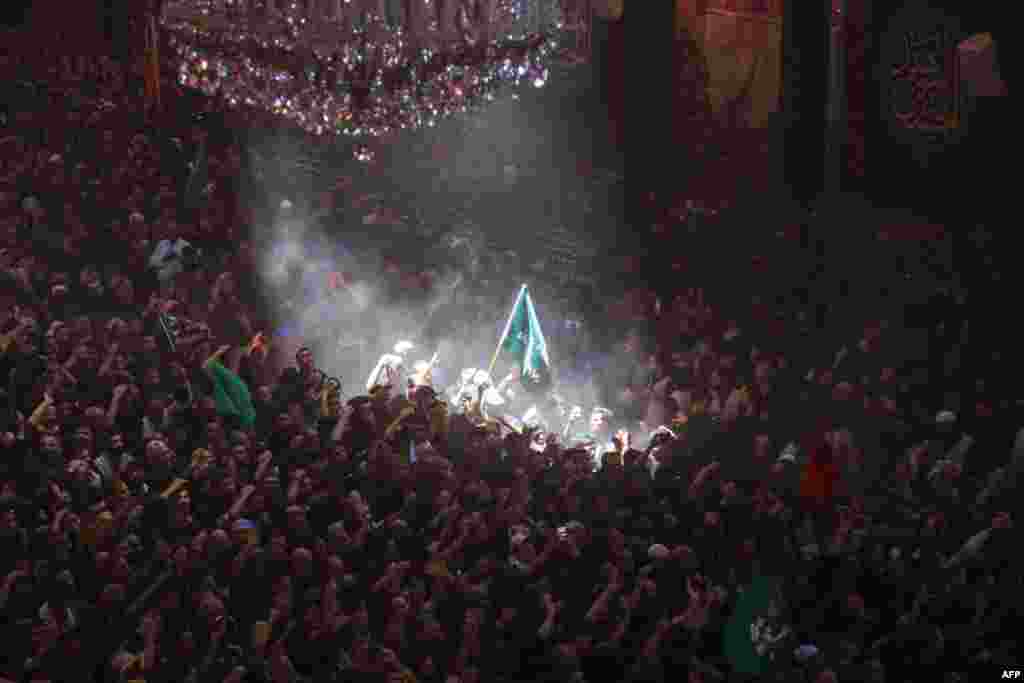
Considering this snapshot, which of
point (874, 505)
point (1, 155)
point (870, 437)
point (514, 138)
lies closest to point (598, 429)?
point (870, 437)

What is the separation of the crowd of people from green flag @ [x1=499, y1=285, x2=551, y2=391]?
27.2 inches

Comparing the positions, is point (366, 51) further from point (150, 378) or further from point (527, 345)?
point (527, 345)

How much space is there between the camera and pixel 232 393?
11.4 metres

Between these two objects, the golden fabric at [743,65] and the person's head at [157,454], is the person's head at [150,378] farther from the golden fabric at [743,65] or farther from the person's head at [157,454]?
the golden fabric at [743,65]

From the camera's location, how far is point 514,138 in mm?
19734

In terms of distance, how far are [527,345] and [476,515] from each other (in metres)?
4.35

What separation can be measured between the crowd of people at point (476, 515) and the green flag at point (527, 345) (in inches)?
27.2

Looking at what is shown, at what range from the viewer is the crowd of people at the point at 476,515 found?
7941mm

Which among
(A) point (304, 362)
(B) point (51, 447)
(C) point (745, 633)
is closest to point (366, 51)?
(A) point (304, 362)

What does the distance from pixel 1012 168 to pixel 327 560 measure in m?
8.74

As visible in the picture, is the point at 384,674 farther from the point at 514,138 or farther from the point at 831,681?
the point at 514,138

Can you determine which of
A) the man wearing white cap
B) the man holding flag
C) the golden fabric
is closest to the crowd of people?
the man holding flag

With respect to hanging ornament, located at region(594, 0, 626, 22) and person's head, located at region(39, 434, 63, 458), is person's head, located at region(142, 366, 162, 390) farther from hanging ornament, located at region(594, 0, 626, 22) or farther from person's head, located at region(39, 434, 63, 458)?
hanging ornament, located at region(594, 0, 626, 22)

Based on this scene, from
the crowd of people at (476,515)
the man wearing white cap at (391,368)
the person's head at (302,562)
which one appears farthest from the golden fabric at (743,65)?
the person's head at (302,562)
